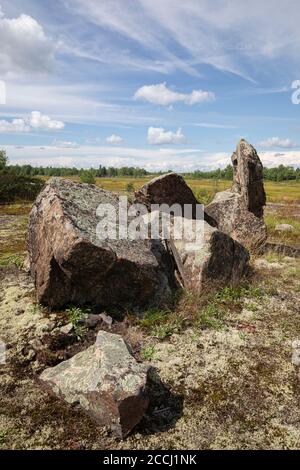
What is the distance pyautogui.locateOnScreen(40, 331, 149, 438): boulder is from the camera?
19.3ft

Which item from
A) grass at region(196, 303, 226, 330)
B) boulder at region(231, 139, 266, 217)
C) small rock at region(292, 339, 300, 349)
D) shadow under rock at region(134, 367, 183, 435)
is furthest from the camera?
boulder at region(231, 139, 266, 217)

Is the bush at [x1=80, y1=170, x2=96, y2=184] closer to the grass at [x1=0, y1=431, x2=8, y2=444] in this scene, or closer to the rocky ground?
the rocky ground

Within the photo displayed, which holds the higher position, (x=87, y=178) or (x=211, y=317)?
(x=87, y=178)

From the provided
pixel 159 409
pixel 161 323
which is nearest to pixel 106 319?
pixel 161 323

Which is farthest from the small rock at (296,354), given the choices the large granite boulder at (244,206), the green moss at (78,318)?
the large granite boulder at (244,206)

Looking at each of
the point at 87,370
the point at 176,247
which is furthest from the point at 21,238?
the point at 87,370

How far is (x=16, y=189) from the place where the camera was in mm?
38844

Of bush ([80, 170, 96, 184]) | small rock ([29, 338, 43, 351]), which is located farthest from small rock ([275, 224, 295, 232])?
bush ([80, 170, 96, 184])

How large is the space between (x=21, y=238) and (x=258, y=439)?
15837 millimetres

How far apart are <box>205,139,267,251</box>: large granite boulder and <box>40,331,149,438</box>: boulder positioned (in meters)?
11.3

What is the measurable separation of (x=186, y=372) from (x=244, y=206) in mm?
11904

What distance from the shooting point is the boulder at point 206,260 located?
36.2ft

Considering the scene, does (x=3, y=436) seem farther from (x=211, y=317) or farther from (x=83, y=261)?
(x=211, y=317)

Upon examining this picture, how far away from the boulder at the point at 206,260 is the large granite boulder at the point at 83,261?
2.63 feet
